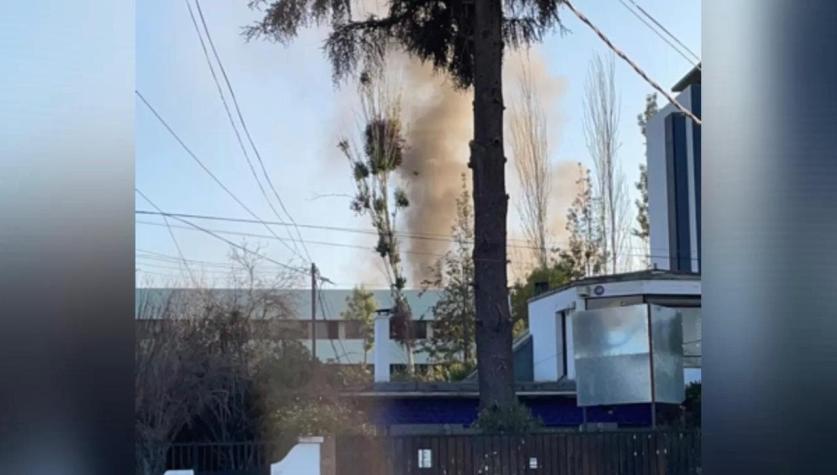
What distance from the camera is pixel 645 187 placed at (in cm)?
1039

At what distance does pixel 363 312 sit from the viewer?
8305 millimetres

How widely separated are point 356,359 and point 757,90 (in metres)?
6.14

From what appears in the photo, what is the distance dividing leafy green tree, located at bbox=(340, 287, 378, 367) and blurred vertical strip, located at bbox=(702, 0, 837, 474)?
6067 mm

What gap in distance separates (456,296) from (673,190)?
9.07 feet

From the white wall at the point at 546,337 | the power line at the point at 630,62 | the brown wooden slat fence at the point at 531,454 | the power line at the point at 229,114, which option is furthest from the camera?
the white wall at the point at 546,337

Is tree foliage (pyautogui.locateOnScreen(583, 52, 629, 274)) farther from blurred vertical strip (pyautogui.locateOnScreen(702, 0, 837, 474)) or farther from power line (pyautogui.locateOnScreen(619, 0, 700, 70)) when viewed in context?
blurred vertical strip (pyautogui.locateOnScreen(702, 0, 837, 474))

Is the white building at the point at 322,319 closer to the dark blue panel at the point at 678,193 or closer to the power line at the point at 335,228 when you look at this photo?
the power line at the point at 335,228

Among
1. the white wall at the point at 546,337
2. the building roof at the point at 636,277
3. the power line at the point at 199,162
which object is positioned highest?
the power line at the point at 199,162

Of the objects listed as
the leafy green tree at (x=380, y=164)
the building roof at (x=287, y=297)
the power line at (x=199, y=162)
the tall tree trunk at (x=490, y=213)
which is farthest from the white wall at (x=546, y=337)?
the power line at (x=199, y=162)

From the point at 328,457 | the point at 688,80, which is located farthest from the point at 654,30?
the point at 328,457

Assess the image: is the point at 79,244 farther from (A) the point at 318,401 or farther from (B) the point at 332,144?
(B) the point at 332,144

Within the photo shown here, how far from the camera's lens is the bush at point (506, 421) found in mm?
6234

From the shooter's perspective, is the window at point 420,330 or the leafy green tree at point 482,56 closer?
the leafy green tree at point 482,56

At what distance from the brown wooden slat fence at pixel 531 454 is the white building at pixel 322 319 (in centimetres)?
134
